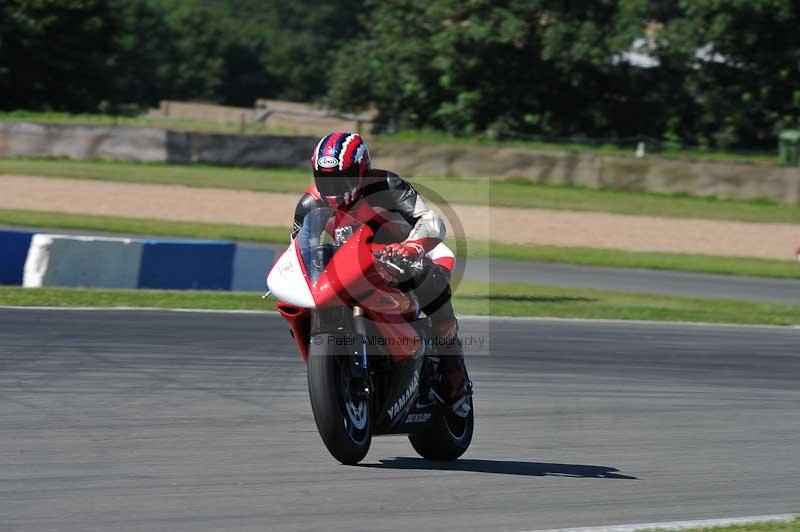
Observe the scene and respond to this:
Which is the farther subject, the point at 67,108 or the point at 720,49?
the point at 67,108

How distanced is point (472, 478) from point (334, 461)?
A: 0.66 m

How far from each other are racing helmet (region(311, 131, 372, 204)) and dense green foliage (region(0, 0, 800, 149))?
1062 inches

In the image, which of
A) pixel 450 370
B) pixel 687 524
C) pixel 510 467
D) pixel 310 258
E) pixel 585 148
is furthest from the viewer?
pixel 585 148

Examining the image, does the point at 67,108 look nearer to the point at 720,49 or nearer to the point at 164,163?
the point at 164,163

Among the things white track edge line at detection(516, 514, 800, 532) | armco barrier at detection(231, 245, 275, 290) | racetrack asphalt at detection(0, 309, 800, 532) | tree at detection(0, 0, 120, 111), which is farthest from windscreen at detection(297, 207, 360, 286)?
tree at detection(0, 0, 120, 111)

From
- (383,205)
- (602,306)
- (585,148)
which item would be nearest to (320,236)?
(383,205)

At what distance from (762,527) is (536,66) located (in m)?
33.8

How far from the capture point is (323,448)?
20.7 ft

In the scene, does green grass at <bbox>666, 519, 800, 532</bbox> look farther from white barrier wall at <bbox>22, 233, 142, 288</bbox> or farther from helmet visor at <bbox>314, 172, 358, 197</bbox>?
white barrier wall at <bbox>22, 233, 142, 288</bbox>

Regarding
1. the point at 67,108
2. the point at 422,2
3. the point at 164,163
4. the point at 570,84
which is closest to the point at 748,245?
the point at 164,163

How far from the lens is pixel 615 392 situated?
8.77 m

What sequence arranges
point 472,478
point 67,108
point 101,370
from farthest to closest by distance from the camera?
point 67,108 → point 101,370 → point 472,478

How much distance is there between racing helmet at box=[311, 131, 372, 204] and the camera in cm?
567

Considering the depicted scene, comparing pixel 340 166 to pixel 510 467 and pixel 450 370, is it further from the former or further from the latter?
pixel 510 467
